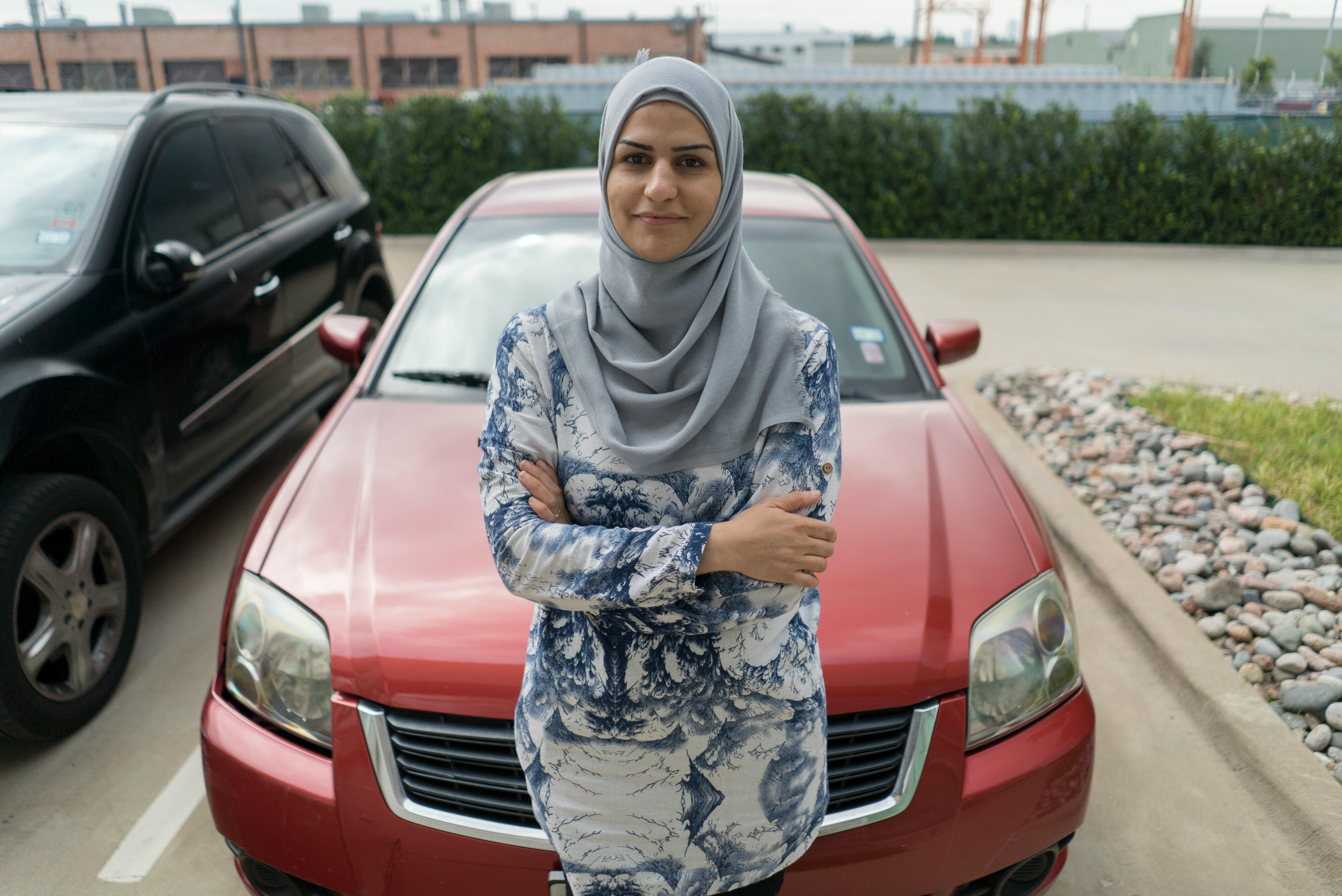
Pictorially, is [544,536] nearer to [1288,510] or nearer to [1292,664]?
[1292,664]

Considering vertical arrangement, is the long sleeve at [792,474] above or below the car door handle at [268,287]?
above

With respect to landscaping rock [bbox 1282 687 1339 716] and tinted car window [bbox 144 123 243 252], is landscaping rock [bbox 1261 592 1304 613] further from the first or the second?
tinted car window [bbox 144 123 243 252]

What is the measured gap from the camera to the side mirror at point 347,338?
2977mm

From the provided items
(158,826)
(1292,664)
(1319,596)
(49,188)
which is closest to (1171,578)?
(1319,596)

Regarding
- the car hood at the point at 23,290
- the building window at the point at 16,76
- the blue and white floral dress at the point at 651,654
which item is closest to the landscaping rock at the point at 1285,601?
the blue and white floral dress at the point at 651,654

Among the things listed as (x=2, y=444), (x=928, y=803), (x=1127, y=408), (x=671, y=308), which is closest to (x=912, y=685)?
(x=928, y=803)

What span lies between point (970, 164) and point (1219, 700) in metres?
9.95

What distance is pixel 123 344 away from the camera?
305cm

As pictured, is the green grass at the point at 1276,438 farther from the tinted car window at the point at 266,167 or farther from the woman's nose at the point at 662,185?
the tinted car window at the point at 266,167

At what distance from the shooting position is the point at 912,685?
1.78 metres

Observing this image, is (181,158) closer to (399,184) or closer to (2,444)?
(2,444)

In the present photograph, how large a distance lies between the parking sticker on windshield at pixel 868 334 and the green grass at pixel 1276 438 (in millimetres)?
2176

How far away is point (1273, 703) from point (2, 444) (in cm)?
377

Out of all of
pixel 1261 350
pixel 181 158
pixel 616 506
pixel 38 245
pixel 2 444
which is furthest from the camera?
pixel 1261 350
